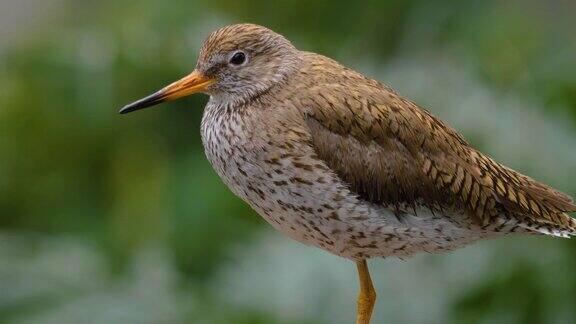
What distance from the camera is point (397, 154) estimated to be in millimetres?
3809

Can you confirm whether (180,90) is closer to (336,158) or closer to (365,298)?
(336,158)

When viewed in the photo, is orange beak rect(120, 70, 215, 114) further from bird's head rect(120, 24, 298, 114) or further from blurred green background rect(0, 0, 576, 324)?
blurred green background rect(0, 0, 576, 324)

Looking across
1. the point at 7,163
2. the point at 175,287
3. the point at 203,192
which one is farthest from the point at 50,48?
the point at 175,287

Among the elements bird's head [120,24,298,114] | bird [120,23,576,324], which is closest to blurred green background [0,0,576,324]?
bird [120,23,576,324]

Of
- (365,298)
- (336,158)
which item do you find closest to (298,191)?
(336,158)

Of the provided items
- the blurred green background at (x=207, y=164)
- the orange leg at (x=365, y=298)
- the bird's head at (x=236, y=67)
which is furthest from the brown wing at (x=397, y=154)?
the blurred green background at (x=207, y=164)

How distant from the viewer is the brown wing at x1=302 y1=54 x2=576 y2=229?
3.75m

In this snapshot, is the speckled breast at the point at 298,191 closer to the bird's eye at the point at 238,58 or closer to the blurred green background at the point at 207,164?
the bird's eye at the point at 238,58

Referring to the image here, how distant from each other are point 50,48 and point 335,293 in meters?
2.78

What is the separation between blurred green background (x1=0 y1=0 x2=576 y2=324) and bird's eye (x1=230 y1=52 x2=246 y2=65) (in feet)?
4.90

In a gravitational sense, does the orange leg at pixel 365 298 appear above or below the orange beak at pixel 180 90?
below

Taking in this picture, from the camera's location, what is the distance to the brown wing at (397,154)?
12.3 ft

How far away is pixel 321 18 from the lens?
7039 millimetres

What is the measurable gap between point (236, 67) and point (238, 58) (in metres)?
0.03
